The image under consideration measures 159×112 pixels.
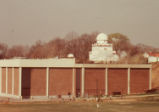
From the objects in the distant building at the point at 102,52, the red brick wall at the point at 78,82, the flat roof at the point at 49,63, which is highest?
the distant building at the point at 102,52

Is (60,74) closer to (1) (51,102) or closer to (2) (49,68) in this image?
(2) (49,68)

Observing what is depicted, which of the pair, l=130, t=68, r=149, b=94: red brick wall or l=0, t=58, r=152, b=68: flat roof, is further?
l=130, t=68, r=149, b=94: red brick wall

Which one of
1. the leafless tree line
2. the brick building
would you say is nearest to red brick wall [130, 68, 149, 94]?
the brick building

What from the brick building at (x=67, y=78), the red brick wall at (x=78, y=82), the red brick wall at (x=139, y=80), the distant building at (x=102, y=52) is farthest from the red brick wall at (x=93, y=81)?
the distant building at (x=102, y=52)

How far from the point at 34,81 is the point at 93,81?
11.2 m

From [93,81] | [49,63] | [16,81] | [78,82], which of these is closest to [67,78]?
[78,82]

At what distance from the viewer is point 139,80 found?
76.2 metres

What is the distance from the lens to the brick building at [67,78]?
67938 mm

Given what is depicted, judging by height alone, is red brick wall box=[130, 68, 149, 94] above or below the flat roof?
below

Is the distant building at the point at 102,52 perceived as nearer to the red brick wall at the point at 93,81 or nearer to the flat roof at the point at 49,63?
the flat roof at the point at 49,63

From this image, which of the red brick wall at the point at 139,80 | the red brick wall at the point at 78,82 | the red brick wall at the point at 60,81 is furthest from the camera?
the red brick wall at the point at 139,80

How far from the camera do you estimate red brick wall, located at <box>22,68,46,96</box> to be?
222 feet

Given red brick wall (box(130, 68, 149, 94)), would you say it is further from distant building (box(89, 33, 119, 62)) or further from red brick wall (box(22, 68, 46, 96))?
red brick wall (box(22, 68, 46, 96))

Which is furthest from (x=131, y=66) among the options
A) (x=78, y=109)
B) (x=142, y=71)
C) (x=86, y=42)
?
(x=86, y=42)
